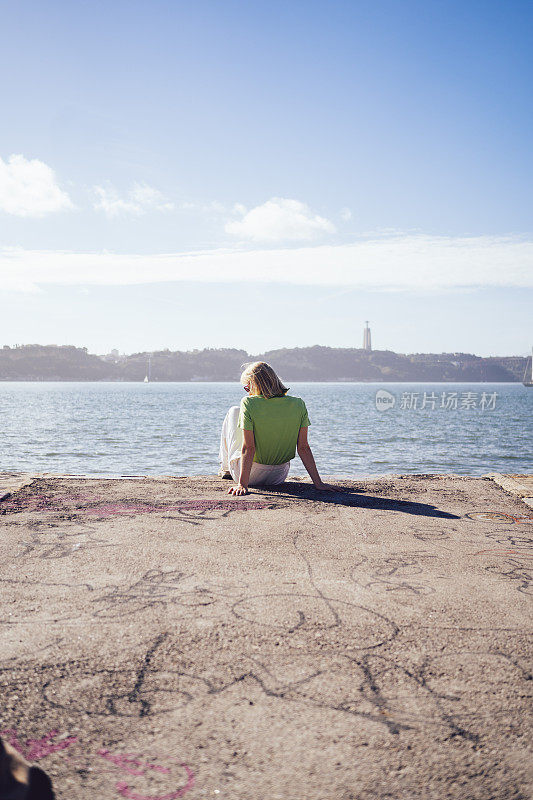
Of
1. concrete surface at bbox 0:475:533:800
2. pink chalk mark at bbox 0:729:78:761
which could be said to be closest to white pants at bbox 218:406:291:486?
concrete surface at bbox 0:475:533:800

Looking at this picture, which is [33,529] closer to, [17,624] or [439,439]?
[17,624]

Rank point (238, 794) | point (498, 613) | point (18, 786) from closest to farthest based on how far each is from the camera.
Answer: point (18, 786), point (238, 794), point (498, 613)

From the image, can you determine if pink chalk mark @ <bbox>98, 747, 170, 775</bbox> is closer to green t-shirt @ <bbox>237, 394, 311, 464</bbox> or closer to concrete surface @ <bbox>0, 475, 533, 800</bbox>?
concrete surface @ <bbox>0, 475, 533, 800</bbox>

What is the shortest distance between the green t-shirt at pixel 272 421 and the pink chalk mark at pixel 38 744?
4804mm

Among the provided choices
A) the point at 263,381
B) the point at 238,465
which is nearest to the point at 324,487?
the point at 238,465

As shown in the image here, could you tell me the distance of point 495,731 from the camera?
237 centimetres

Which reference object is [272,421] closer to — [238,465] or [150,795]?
[238,465]

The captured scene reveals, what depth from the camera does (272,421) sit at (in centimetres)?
711

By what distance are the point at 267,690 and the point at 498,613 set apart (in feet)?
5.20

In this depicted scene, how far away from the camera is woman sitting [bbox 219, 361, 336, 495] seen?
23.1 ft

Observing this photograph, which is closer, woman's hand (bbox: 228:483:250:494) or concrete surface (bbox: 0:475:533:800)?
concrete surface (bbox: 0:475:533:800)

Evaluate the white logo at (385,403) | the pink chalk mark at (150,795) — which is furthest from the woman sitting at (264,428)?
the white logo at (385,403)

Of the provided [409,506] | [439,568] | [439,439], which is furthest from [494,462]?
[439,568]

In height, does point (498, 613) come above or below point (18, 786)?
below
